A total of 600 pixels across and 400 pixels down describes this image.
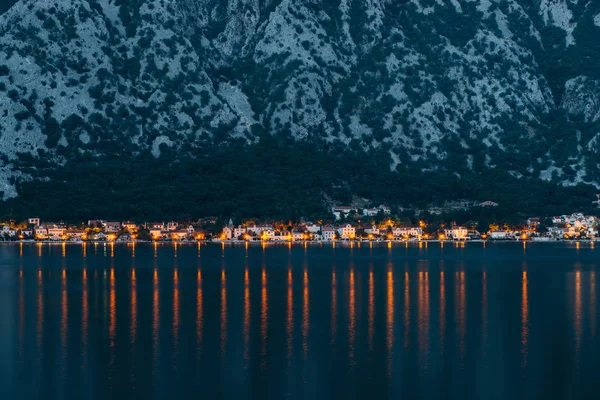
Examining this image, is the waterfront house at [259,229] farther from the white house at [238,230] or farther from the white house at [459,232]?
the white house at [459,232]

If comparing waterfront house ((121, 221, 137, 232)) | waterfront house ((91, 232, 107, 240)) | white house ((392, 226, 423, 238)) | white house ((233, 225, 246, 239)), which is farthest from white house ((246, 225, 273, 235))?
waterfront house ((91, 232, 107, 240))

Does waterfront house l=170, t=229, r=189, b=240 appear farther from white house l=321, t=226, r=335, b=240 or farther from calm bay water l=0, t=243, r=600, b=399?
calm bay water l=0, t=243, r=600, b=399

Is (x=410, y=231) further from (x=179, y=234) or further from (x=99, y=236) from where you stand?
(x=99, y=236)

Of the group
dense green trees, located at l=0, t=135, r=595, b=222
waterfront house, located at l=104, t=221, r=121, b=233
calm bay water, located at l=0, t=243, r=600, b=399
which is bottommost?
calm bay water, located at l=0, t=243, r=600, b=399

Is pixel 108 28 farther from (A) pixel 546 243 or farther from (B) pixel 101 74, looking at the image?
(A) pixel 546 243

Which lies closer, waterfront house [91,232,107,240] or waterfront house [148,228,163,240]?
waterfront house [91,232,107,240]

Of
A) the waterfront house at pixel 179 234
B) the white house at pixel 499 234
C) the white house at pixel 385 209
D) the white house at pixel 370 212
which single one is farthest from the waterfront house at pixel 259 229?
the white house at pixel 499 234
